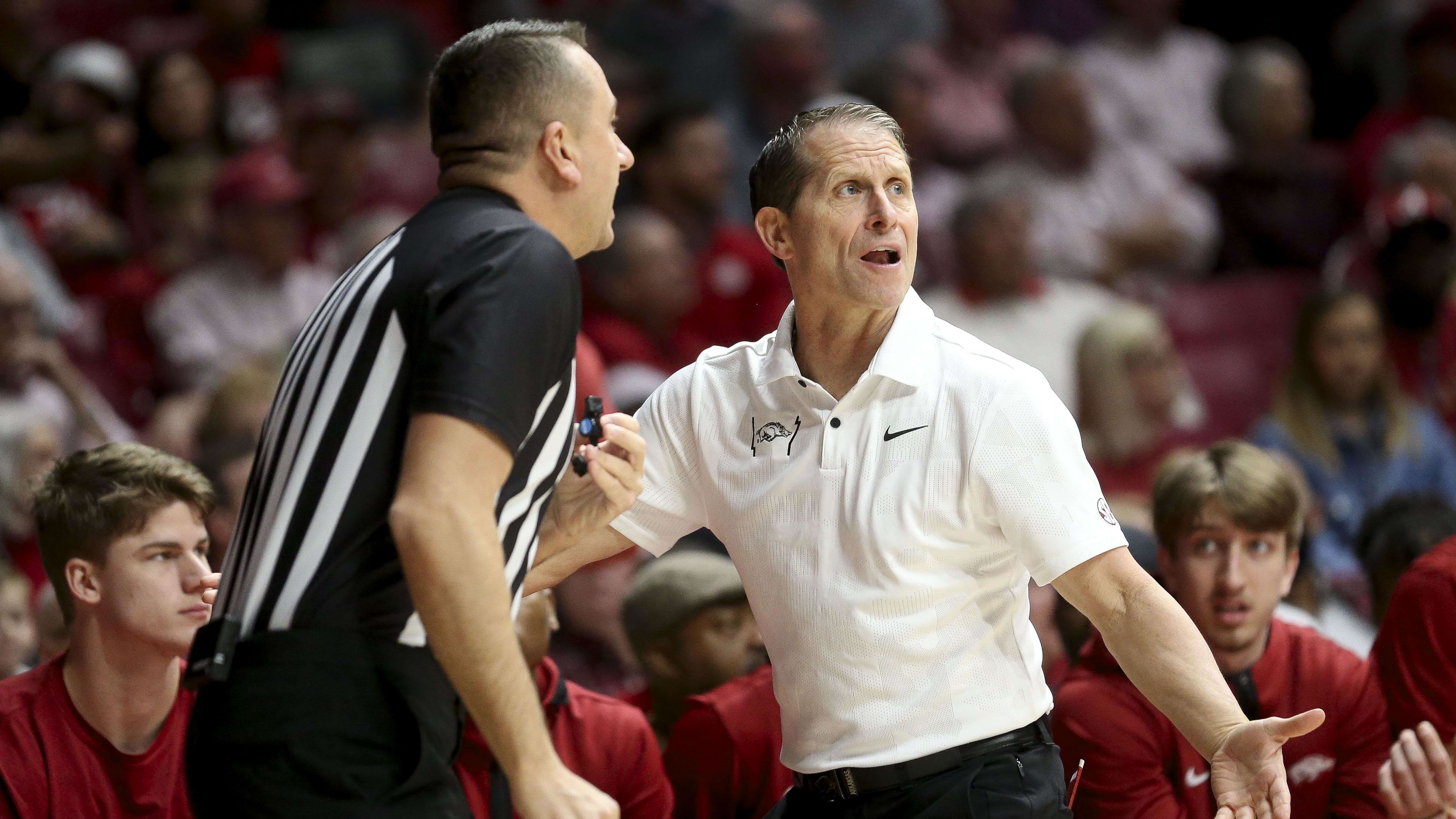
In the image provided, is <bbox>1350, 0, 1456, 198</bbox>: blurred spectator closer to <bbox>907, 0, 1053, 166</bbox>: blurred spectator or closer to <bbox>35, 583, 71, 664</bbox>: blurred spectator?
<bbox>907, 0, 1053, 166</bbox>: blurred spectator

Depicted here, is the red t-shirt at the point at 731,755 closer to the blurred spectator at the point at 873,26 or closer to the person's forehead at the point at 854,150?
the person's forehead at the point at 854,150

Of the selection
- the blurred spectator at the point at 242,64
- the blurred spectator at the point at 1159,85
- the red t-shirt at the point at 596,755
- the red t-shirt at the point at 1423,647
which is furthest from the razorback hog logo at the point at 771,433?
the blurred spectator at the point at 1159,85

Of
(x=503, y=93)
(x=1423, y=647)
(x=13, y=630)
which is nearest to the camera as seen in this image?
(x=503, y=93)

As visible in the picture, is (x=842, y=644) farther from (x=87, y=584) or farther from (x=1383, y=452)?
(x=1383, y=452)

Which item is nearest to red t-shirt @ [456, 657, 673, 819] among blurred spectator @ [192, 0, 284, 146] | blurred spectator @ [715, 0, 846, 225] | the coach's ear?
the coach's ear

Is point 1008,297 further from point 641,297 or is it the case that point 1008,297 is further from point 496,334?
point 496,334

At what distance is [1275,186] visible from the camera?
8.53 metres

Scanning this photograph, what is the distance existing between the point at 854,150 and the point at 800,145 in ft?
0.38

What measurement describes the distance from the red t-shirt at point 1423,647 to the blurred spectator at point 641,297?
12.3 feet

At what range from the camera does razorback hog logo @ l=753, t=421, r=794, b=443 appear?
117 inches

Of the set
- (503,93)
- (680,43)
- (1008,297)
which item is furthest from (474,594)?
(680,43)

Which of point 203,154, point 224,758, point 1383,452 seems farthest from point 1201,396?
point 224,758

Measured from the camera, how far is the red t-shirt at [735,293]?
24.5ft

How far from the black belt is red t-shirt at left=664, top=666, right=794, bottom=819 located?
101 centimetres
